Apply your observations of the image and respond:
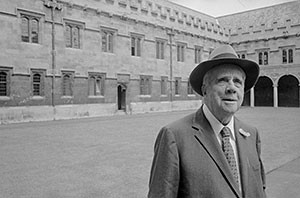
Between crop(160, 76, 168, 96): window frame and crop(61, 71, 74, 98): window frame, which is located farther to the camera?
crop(160, 76, 168, 96): window frame

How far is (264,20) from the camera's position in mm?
34875

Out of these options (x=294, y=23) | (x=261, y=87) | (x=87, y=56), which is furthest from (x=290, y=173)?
(x=261, y=87)

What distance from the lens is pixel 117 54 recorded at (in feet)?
73.0

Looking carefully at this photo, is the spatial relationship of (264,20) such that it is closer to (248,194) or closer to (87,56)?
(87,56)

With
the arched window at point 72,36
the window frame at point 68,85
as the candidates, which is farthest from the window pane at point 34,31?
the window frame at point 68,85

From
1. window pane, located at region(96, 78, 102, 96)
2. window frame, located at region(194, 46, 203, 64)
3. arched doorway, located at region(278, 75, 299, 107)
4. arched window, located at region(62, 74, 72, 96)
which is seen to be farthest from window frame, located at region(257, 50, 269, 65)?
arched window, located at region(62, 74, 72, 96)

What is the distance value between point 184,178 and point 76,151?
6806 mm

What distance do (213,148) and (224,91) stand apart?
33 cm

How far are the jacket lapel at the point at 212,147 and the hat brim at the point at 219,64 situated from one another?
32 cm

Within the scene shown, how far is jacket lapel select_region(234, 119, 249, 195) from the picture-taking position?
166 centimetres

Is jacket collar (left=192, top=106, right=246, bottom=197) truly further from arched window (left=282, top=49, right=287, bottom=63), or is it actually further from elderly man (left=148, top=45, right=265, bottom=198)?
arched window (left=282, top=49, right=287, bottom=63)

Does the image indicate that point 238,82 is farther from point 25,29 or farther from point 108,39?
point 108,39

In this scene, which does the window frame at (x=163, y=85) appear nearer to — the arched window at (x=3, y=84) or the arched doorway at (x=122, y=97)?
the arched doorway at (x=122, y=97)

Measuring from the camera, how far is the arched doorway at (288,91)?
106 feet
